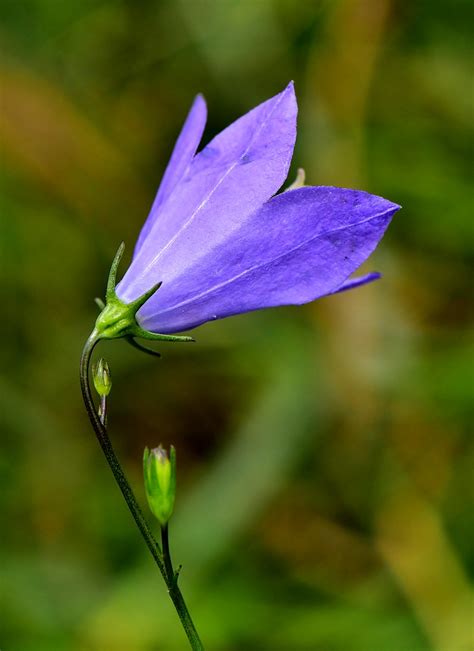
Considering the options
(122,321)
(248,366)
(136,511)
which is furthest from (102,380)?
(248,366)

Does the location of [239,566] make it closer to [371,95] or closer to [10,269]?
[10,269]

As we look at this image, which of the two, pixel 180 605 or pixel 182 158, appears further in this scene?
pixel 182 158

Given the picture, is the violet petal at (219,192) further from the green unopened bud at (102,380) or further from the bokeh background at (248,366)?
the bokeh background at (248,366)

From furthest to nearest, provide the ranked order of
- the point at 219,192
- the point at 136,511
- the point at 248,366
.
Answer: the point at 248,366, the point at 219,192, the point at 136,511

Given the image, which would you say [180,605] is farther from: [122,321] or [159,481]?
[122,321]

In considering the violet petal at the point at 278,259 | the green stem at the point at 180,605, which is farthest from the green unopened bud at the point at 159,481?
the violet petal at the point at 278,259

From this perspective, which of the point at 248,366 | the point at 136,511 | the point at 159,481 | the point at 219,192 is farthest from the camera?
the point at 248,366
